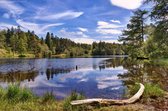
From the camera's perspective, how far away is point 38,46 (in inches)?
4648

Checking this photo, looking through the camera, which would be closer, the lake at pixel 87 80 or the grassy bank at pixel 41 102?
the grassy bank at pixel 41 102

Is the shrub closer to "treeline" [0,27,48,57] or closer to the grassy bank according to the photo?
the grassy bank

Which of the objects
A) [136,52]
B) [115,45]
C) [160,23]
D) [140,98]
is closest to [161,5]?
[160,23]

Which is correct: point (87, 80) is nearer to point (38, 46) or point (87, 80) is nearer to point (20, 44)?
point (20, 44)

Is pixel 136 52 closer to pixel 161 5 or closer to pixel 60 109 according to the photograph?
pixel 161 5

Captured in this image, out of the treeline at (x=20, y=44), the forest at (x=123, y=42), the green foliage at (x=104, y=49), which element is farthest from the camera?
the green foliage at (x=104, y=49)

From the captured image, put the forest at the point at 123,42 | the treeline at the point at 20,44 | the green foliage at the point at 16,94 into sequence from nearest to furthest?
the green foliage at the point at 16,94, the forest at the point at 123,42, the treeline at the point at 20,44

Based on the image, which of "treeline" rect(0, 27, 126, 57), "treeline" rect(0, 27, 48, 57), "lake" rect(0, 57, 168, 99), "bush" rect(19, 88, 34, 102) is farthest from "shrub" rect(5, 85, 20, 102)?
"treeline" rect(0, 27, 48, 57)

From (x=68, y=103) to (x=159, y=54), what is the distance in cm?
3066

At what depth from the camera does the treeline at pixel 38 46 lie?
106 meters

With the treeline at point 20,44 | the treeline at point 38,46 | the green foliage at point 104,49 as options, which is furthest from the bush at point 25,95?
the green foliage at point 104,49

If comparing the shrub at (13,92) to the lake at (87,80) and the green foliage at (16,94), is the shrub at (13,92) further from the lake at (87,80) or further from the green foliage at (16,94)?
the lake at (87,80)

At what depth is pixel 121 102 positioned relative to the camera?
921 cm

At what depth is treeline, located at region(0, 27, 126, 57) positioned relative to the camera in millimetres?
105812
